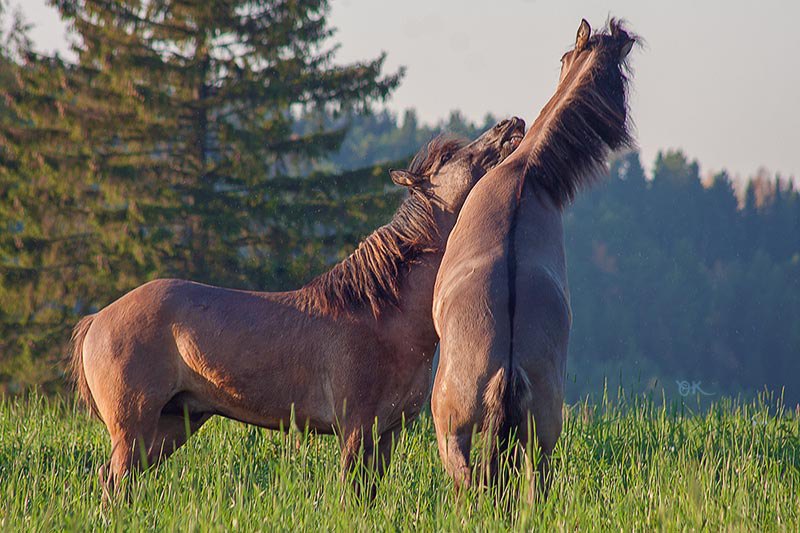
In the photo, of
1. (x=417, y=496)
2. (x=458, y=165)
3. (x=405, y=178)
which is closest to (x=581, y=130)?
(x=458, y=165)

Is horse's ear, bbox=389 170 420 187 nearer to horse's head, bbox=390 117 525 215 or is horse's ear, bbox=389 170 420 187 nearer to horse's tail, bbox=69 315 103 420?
horse's head, bbox=390 117 525 215

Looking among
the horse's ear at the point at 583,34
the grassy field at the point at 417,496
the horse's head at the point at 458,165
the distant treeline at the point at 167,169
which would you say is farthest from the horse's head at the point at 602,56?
the distant treeline at the point at 167,169

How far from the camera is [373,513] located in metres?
4.33

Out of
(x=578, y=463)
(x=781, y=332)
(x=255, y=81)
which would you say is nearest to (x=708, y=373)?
(x=781, y=332)

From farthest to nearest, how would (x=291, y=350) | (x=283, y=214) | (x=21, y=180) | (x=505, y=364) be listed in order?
(x=21, y=180)
(x=283, y=214)
(x=291, y=350)
(x=505, y=364)

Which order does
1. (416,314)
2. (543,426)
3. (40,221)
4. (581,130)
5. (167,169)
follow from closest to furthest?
(543,426), (581,130), (416,314), (167,169), (40,221)

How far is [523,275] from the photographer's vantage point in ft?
14.4

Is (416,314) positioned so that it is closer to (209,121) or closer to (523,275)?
(523,275)

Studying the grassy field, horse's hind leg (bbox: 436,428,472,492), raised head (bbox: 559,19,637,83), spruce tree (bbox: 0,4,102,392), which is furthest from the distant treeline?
horse's hind leg (bbox: 436,428,472,492)

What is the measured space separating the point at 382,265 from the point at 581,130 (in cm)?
165

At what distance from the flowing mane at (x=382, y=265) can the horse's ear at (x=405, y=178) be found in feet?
0.16

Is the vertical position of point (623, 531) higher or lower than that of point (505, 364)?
lower

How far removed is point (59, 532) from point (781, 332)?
75.7 meters

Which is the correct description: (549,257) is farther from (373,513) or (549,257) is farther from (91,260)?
(91,260)
